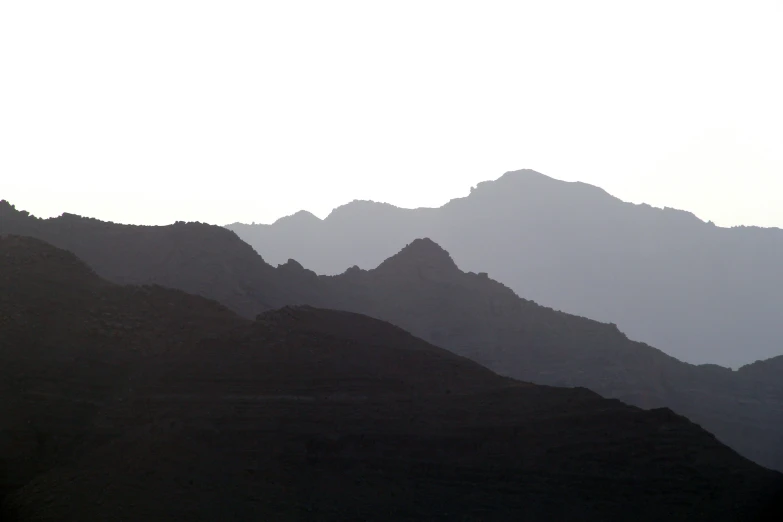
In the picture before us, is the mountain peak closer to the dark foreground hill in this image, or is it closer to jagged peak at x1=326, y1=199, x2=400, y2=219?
the dark foreground hill

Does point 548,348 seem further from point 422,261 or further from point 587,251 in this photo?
point 587,251

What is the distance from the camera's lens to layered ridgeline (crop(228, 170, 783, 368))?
160750 mm

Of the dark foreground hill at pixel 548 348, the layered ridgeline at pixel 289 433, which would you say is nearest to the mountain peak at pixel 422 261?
the dark foreground hill at pixel 548 348

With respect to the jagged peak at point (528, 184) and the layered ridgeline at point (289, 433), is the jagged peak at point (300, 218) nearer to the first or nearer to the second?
the jagged peak at point (528, 184)

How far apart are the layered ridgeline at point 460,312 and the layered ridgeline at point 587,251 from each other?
95493 mm

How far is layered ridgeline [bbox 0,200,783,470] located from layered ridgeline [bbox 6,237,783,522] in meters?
20.3

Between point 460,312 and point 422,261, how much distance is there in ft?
21.6

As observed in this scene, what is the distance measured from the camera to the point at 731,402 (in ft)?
190

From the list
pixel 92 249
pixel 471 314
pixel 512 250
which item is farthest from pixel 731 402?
pixel 512 250

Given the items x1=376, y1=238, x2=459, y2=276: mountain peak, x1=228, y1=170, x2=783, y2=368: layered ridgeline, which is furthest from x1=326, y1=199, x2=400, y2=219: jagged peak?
x1=376, y1=238, x2=459, y2=276: mountain peak

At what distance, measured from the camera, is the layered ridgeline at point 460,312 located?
50.5 metres

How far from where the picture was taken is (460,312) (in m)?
61.9

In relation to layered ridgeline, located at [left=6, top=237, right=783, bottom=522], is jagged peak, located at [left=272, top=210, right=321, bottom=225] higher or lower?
higher

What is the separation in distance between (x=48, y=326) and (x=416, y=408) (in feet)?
46.4
